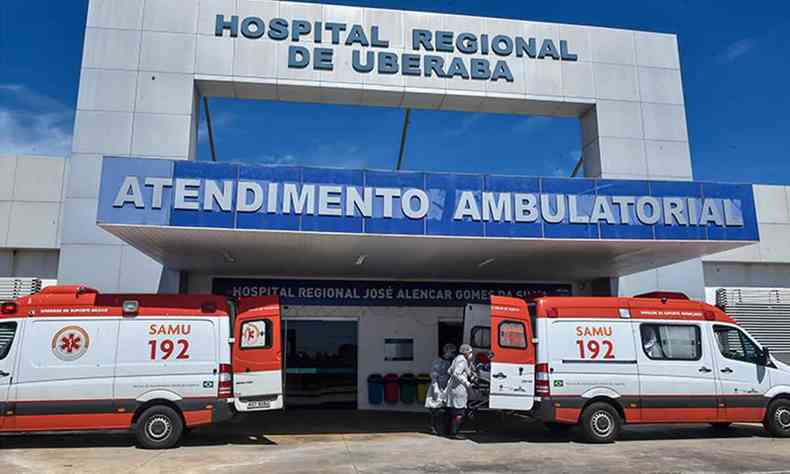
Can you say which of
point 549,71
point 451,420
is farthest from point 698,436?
point 549,71

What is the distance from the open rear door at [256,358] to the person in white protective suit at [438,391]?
118 inches

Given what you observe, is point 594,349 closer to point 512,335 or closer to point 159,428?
point 512,335

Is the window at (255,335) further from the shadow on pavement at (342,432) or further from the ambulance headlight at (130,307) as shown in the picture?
the ambulance headlight at (130,307)

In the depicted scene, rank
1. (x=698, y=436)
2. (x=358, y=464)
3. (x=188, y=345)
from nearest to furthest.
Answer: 1. (x=358, y=464)
2. (x=188, y=345)
3. (x=698, y=436)

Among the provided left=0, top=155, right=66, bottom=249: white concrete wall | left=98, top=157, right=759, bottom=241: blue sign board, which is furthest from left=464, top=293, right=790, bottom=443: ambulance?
left=0, top=155, right=66, bottom=249: white concrete wall

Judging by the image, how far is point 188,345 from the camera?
10250 millimetres

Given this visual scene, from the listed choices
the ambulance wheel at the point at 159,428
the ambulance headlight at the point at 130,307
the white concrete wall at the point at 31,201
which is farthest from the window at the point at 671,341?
the white concrete wall at the point at 31,201

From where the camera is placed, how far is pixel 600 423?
10750 mm

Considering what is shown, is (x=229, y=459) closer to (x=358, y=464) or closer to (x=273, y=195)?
(x=358, y=464)

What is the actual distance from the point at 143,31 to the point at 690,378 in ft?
45.5

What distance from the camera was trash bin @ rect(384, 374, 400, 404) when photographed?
617 inches

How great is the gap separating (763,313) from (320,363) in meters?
11.7

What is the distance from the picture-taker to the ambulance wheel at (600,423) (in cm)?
1070

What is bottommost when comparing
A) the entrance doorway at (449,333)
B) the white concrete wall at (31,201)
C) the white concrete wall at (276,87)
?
the entrance doorway at (449,333)
